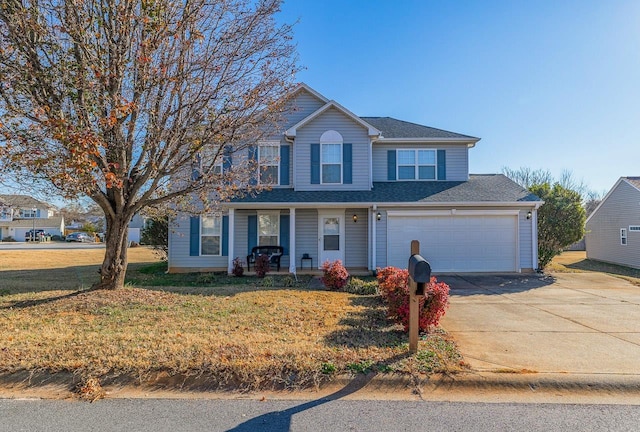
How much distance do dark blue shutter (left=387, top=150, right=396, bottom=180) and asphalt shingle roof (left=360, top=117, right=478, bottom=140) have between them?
0.70 metres

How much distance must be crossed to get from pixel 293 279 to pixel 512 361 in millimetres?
7935

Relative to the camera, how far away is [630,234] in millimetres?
19297

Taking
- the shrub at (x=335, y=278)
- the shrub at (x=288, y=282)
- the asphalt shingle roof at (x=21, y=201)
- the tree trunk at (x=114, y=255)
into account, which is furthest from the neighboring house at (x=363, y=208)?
the tree trunk at (x=114, y=255)

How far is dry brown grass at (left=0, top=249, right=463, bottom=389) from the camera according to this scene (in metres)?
3.86

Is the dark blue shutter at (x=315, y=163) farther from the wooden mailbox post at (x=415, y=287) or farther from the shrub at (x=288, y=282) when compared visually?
the wooden mailbox post at (x=415, y=287)

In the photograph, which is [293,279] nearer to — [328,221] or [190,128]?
[328,221]

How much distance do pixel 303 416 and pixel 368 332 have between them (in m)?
2.32

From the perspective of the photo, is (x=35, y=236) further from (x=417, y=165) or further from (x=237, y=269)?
(x=417, y=165)

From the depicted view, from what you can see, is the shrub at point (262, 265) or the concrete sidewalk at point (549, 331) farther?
the shrub at point (262, 265)

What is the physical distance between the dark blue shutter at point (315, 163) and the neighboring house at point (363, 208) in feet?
0.13

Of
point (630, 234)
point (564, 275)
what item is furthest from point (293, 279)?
point (630, 234)

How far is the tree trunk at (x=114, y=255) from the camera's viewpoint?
7504mm

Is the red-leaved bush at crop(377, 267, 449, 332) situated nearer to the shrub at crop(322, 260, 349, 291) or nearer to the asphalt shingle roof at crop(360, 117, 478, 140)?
the shrub at crop(322, 260, 349, 291)

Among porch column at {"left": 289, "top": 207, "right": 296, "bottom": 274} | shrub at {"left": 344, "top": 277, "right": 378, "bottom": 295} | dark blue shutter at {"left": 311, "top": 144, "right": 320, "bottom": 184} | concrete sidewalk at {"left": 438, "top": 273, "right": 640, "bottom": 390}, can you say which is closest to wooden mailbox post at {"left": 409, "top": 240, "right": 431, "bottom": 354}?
concrete sidewalk at {"left": 438, "top": 273, "right": 640, "bottom": 390}
